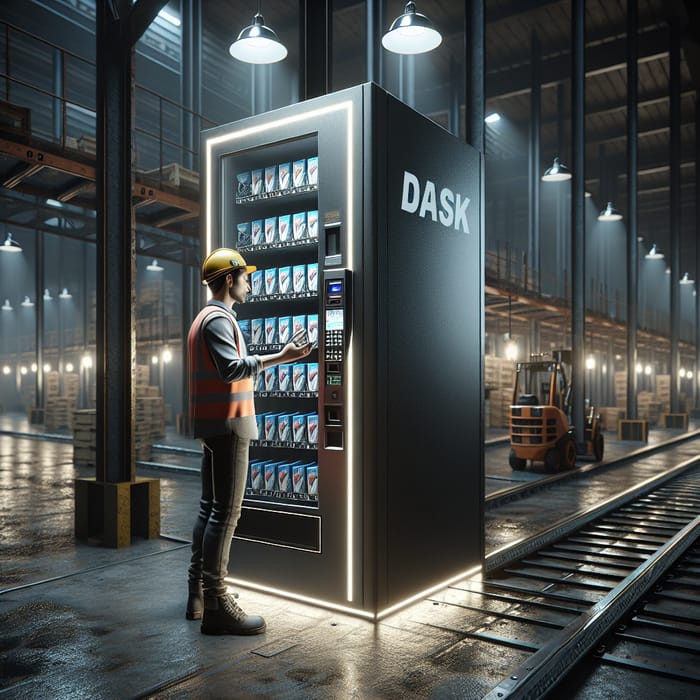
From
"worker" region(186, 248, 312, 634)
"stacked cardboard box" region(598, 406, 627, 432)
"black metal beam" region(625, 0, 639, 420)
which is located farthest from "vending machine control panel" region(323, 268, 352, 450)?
"stacked cardboard box" region(598, 406, 627, 432)

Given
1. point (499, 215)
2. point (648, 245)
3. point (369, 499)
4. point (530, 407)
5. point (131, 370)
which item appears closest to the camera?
point (369, 499)

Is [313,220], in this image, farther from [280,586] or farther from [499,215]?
[499,215]

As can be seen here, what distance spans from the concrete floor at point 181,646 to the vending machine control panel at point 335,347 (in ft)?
4.01

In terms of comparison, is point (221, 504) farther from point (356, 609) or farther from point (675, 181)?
point (675, 181)

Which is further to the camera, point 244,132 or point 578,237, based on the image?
point 578,237

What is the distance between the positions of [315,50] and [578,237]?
10.9 metres

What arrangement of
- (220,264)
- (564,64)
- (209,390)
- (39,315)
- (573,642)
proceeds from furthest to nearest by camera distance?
1. (39,315)
2. (564,64)
3. (220,264)
4. (209,390)
5. (573,642)

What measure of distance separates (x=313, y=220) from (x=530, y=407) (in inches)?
352

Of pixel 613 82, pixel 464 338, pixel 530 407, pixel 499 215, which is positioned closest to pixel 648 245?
pixel 499 215

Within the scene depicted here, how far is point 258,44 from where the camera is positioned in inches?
431

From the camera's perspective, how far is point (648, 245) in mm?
42531

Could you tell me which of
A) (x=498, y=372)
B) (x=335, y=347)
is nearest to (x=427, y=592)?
(x=335, y=347)

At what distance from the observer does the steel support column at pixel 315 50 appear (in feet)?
18.4

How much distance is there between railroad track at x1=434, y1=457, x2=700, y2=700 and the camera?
3.83m
